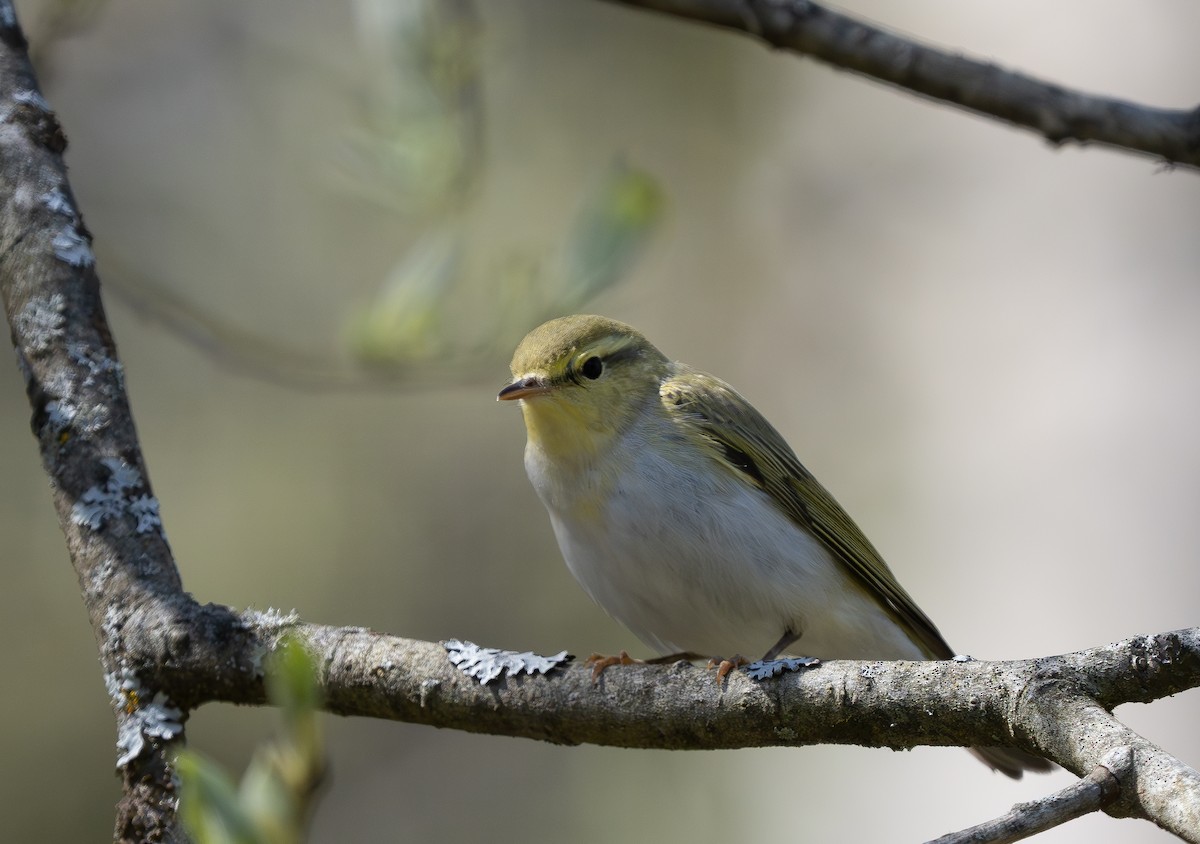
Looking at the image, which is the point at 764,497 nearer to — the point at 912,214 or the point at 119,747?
the point at 119,747

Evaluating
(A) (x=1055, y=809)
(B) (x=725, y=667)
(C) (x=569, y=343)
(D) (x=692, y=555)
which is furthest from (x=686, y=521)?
(A) (x=1055, y=809)

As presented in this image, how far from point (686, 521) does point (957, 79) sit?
1.33 meters

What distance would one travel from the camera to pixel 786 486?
11.7ft

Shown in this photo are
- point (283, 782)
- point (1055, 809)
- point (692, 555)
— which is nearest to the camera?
point (283, 782)

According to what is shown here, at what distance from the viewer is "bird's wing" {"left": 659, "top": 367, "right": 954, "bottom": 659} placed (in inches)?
136

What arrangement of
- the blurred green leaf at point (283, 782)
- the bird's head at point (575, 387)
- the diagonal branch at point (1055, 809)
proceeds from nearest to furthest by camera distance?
the blurred green leaf at point (283, 782) → the diagonal branch at point (1055, 809) → the bird's head at point (575, 387)

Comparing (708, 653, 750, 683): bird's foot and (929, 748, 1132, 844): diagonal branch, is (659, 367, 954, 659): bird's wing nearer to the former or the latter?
(708, 653, 750, 683): bird's foot

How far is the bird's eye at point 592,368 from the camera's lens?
3309 mm

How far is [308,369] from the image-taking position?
381 cm

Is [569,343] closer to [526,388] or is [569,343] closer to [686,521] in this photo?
→ [526,388]

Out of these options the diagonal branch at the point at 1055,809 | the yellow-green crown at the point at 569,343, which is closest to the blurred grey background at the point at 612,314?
the yellow-green crown at the point at 569,343

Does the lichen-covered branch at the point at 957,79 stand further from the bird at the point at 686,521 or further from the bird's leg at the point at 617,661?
the bird's leg at the point at 617,661

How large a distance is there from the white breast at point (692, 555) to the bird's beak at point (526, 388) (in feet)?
0.66

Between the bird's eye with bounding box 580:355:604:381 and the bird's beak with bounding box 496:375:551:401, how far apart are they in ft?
0.48
